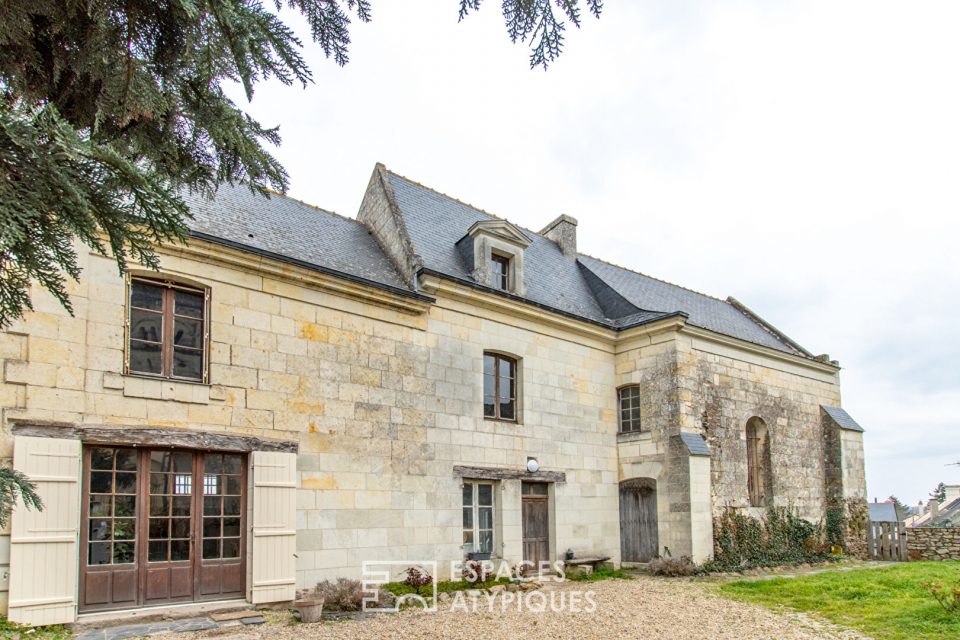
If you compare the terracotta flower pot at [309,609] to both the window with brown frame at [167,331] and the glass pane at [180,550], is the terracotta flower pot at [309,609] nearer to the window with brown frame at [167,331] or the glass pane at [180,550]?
the glass pane at [180,550]

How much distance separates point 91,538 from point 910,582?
11.0m

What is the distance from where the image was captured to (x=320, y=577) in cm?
914

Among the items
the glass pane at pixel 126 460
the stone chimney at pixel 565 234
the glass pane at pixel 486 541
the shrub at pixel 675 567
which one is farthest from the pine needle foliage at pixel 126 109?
the stone chimney at pixel 565 234

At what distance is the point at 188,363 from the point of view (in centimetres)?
864

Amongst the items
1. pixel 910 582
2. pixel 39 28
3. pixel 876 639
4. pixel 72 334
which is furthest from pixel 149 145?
pixel 910 582

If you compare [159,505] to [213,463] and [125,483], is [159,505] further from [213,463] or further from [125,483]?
[213,463]

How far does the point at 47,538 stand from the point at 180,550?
1.52 metres

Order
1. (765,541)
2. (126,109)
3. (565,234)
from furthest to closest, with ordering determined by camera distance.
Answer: (565,234)
(765,541)
(126,109)

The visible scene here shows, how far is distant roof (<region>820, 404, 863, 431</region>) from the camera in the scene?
16.2 metres

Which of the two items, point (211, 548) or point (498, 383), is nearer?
point (211, 548)

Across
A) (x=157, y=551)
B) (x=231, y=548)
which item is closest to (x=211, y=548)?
(x=231, y=548)

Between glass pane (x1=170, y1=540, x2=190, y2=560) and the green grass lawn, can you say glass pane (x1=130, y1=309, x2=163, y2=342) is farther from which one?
the green grass lawn

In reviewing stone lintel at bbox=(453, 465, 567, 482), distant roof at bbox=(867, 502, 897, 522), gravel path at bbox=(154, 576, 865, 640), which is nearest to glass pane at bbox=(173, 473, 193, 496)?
gravel path at bbox=(154, 576, 865, 640)

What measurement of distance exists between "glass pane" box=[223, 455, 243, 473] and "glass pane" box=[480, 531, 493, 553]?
4320 millimetres
